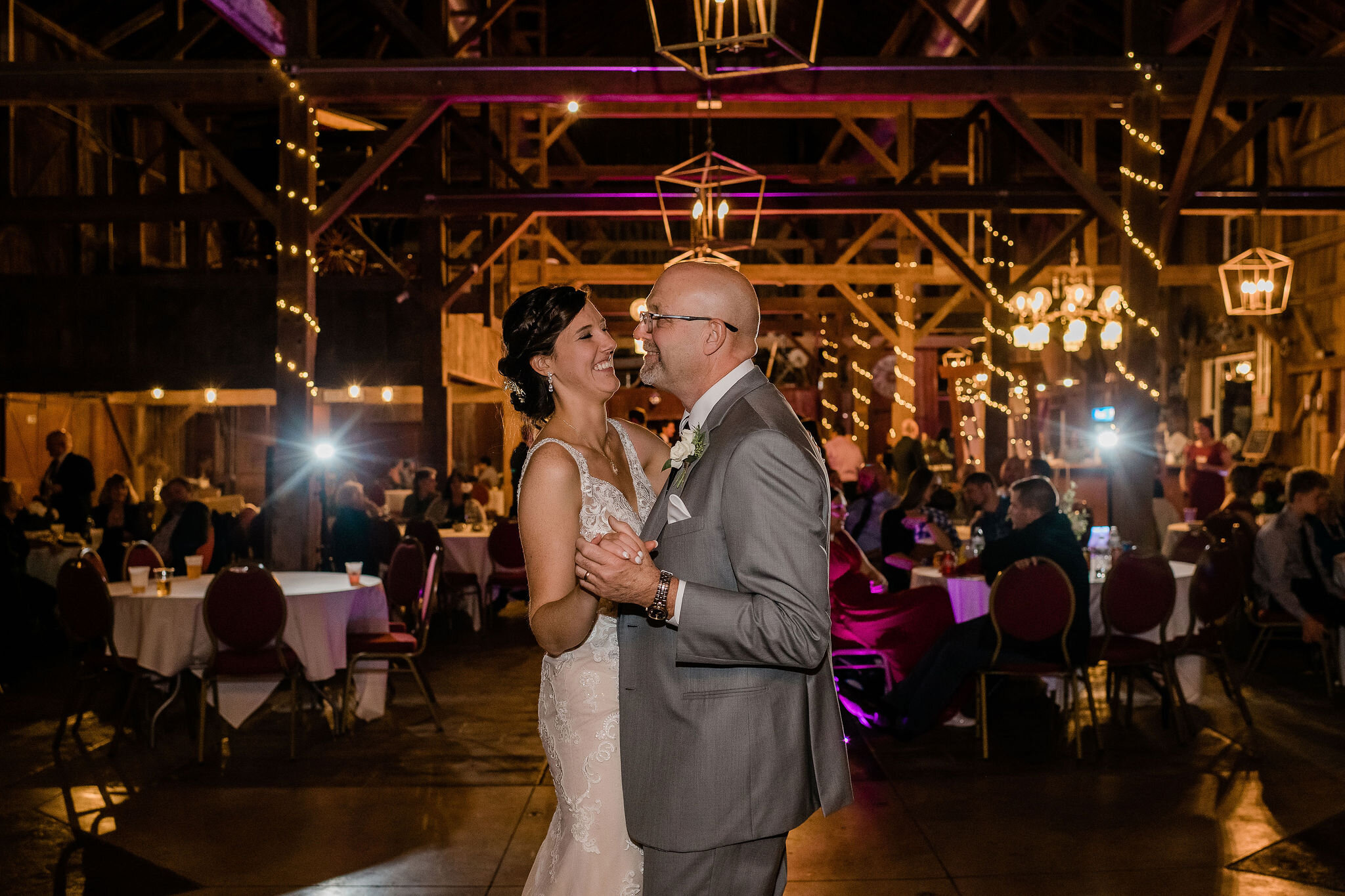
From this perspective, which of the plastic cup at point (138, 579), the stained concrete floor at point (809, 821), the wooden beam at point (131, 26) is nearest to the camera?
the stained concrete floor at point (809, 821)

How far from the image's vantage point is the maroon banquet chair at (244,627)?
5047mm

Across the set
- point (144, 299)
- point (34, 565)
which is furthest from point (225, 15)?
point (144, 299)

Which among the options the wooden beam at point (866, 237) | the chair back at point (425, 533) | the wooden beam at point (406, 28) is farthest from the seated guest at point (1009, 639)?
the wooden beam at point (866, 237)

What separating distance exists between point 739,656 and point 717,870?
36 cm

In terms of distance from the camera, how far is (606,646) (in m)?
2.30

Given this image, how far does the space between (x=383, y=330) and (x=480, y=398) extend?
4882 millimetres

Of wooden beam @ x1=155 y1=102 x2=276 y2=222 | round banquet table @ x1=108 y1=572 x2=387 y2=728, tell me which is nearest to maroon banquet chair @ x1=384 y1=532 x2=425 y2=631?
round banquet table @ x1=108 y1=572 x2=387 y2=728

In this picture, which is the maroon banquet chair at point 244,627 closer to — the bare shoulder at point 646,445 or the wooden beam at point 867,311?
the bare shoulder at point 646,445

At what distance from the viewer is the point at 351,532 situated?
7293mm

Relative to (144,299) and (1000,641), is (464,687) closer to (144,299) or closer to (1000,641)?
(1000,641)

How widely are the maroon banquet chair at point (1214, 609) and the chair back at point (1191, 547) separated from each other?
0.48 metres

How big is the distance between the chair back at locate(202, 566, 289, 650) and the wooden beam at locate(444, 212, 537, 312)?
659 centimetres

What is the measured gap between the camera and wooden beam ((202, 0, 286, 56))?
6539 millimetres

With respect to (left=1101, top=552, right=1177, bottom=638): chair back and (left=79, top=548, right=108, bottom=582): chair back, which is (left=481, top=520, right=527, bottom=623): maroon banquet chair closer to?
(left=79, top=548, right=108, bottom=582): chair back
